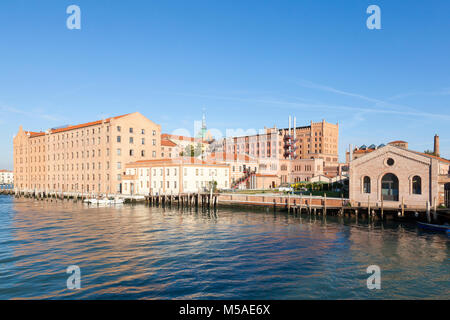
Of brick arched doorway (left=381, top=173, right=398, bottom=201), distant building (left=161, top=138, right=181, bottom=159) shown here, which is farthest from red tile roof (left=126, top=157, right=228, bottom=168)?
brick arched doorway (left=381, top=173, right=398, bottom=201)

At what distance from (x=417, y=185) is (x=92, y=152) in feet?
224

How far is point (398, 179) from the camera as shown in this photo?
40.0m

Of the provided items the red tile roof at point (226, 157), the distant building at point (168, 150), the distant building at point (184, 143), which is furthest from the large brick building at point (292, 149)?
the distant building at point (168, 150)

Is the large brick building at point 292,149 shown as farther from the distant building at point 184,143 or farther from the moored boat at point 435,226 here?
the moored boat at point 435,226

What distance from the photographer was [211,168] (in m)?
68.0

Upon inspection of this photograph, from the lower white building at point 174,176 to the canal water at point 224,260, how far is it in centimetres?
2741

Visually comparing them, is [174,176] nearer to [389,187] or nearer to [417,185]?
[389,187]

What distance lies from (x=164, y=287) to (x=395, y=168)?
3426cm

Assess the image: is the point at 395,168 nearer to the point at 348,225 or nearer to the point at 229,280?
the point at 348,225

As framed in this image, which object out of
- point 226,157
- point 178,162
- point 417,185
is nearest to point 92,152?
point 178,162

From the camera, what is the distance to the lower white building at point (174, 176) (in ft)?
208

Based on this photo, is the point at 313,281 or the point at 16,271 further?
the point at 16,271
